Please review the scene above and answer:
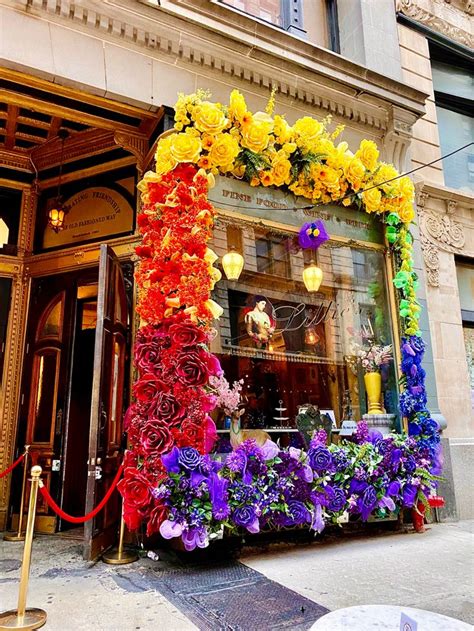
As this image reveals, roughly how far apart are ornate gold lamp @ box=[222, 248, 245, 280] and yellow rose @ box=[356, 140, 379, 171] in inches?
91.2

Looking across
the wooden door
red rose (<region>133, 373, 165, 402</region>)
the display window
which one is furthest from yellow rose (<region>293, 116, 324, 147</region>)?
the wooden door

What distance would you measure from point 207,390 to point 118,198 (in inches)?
139

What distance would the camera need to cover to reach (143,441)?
4.76m

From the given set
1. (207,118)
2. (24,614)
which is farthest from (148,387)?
(207,118)

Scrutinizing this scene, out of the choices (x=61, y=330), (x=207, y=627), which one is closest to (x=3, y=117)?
(x=61, y=330)

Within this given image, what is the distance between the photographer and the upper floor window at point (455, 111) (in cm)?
Result: 946

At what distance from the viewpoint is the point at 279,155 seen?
6238 mm

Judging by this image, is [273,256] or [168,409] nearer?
[168,409]

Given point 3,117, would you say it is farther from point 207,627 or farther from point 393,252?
point 207,627

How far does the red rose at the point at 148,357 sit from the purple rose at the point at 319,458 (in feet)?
6.70

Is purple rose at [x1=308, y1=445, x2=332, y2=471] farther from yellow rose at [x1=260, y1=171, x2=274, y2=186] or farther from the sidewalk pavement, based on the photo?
yellow rose at [x1=260, y1=171, x2=274, y2=186]

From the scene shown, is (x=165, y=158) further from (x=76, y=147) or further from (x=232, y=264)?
(x=76, y=147)

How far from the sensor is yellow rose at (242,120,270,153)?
590 centimetres

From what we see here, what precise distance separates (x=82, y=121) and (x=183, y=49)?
1627 mm
